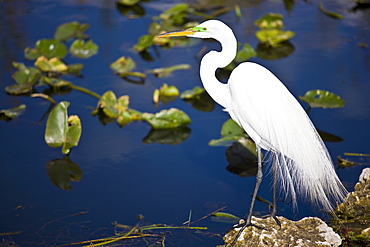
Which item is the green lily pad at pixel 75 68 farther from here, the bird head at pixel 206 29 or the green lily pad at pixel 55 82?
the bird head at pixel 206 29

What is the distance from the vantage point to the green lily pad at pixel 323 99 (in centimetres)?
386

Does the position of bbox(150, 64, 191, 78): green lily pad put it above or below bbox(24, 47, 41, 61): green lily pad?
above

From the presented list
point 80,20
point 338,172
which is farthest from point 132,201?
point 80,20

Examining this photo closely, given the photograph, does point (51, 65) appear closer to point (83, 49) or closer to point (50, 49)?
point (50, 49)

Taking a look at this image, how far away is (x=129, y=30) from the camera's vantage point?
18.3ft

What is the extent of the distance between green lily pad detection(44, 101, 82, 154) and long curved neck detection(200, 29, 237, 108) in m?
1.17

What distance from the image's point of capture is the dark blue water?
3203 millimetres

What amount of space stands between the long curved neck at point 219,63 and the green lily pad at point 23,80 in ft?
6.61

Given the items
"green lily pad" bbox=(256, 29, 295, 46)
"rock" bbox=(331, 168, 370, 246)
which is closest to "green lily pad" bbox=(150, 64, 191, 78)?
"green lily pad" bbox=(256, 29, 295, 46)

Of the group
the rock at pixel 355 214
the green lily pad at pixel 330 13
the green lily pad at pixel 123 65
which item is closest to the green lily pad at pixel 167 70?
the green lily pad at pixel 123 65

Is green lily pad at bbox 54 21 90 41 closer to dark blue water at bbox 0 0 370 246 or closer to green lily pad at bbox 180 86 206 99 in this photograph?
dark blue water at bbox 0 0 370 246

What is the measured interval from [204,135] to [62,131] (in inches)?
39.5

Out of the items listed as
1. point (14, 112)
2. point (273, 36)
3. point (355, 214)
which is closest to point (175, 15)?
point (273, 36)

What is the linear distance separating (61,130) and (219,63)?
1376 millimetres
